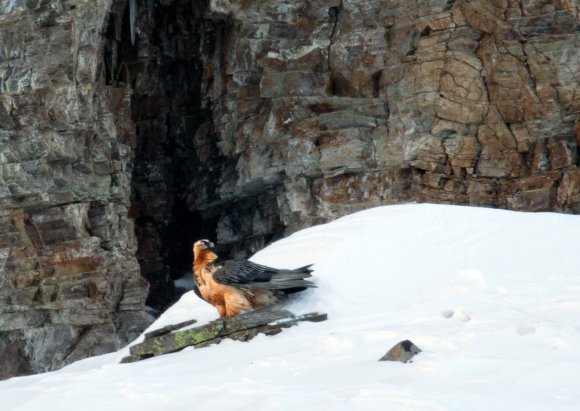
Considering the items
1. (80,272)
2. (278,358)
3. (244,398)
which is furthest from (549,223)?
(80,272)

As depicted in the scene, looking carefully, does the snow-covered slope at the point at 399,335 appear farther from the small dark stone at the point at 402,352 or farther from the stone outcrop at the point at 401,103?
the stone outcrop at the point at 401,103

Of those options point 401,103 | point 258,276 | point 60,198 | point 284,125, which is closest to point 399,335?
point 258,276

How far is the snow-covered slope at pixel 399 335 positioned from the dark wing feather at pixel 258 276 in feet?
0.60

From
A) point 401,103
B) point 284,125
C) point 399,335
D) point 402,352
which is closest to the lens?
point 402,352

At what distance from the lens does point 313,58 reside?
25.1 metres

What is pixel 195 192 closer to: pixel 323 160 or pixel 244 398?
pixel 323 160

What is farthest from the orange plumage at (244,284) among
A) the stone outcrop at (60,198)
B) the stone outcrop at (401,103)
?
the stone outcrop at (60,198)

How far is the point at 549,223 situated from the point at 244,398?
4.89 m

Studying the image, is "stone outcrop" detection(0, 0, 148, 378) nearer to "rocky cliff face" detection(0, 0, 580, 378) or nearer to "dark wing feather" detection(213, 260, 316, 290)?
"rocky cliff face" detection(0, 0, 580, 378)

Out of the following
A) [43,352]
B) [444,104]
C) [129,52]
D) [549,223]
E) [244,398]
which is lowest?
[43,352]

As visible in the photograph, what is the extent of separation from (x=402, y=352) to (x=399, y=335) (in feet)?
2.35

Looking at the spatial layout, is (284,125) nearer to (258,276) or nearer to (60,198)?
(60,198)

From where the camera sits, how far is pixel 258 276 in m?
9.38

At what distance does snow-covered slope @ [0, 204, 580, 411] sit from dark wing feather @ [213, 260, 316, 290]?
0.60 ft
